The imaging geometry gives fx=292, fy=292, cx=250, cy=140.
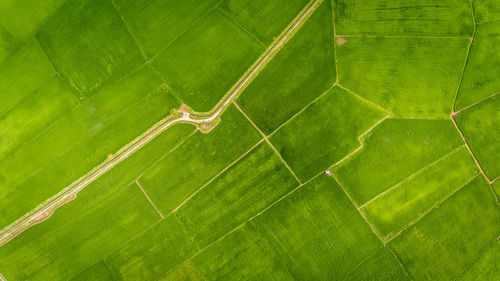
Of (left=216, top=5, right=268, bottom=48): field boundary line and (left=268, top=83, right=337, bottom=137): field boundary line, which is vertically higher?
(left=216, top=5, right=268, bottom=48): field boundary line

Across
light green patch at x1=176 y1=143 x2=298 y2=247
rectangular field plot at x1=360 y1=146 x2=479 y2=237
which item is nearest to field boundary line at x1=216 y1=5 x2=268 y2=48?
light green patch at x1=176 y1=143 x2=298 y2=247

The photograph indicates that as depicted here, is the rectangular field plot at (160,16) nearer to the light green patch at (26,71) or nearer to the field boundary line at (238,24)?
the field boundary line at (238,24)

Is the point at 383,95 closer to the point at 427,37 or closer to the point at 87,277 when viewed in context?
the point at 427,37

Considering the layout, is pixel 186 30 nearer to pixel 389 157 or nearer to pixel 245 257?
pixel 245 257

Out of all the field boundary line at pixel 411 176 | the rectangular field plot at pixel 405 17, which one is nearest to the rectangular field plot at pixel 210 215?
the field boundary line at pixel 411 176

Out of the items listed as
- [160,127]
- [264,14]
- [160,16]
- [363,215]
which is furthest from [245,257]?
[160,16]

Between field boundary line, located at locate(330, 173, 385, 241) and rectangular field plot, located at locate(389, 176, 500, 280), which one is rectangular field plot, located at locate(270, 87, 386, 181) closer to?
field boundary line, located at locate(330, 173, 385, 241)
